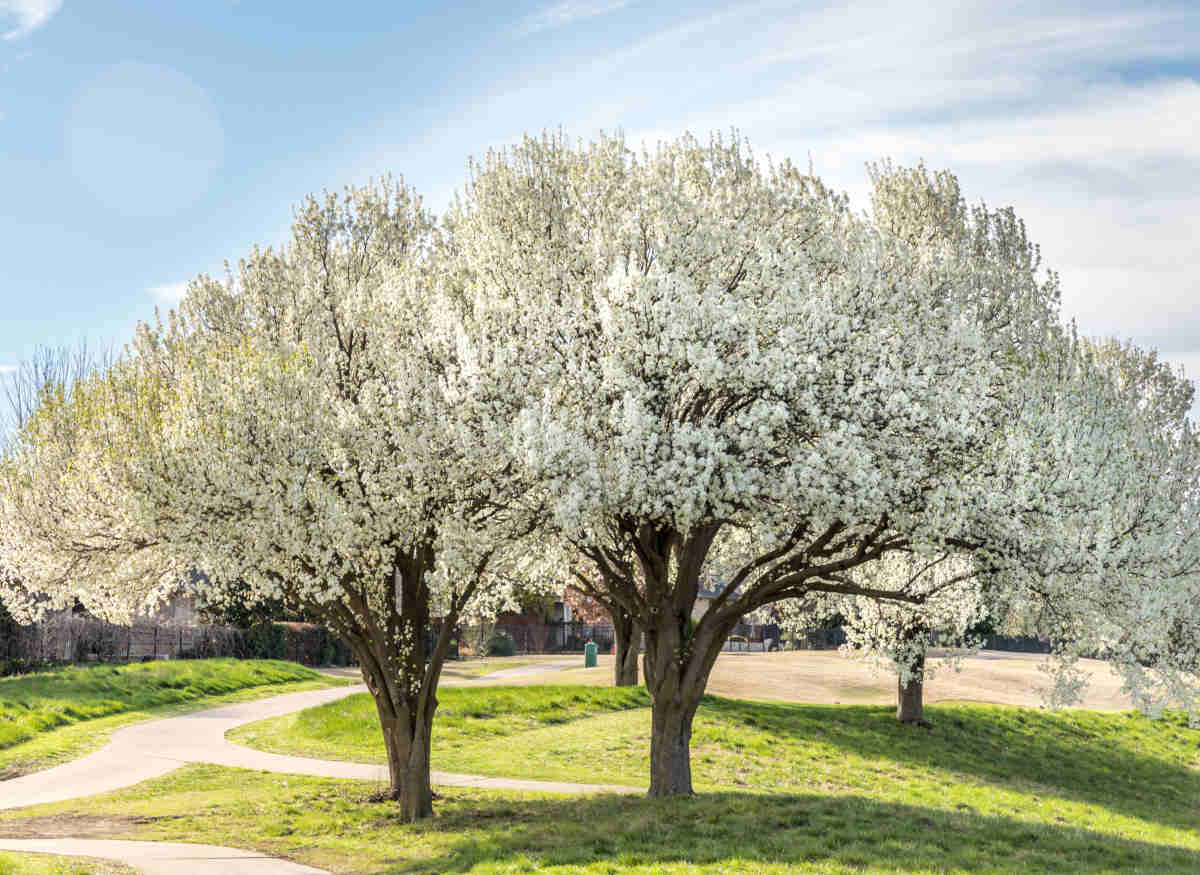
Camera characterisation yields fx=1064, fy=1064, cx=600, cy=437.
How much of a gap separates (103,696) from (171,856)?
20803mm

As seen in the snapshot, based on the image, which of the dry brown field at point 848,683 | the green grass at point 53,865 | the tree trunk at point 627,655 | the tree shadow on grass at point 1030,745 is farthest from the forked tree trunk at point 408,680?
the dry brown field at point 848,683

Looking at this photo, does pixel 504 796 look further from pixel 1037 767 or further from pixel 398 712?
pixel 1037 767

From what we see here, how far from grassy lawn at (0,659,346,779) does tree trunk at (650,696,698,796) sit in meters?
14.4

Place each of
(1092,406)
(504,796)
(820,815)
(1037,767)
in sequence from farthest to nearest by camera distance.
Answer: (1037,767) < (504,796) < (1092,406) < (820,815)

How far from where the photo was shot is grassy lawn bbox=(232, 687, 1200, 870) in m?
25.0

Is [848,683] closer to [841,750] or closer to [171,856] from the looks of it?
[841,750]

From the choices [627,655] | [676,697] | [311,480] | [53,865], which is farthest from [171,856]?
[627,655]

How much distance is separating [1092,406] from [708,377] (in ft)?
26.2

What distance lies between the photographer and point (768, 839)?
50.4 feet

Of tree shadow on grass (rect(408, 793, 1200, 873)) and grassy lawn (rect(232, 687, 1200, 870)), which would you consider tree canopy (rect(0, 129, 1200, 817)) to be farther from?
grassy lawn (rect(232, 687, 1200, 870))

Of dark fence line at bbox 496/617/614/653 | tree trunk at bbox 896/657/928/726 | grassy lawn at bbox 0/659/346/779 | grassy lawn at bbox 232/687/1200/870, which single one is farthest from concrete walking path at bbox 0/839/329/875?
dark fence line at bbox 496/617/614/653

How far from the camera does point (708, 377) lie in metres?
15.3

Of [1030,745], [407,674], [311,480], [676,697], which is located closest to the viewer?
[311,480]

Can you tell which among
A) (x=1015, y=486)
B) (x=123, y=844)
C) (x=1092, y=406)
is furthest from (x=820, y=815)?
(x=123, y=844)
